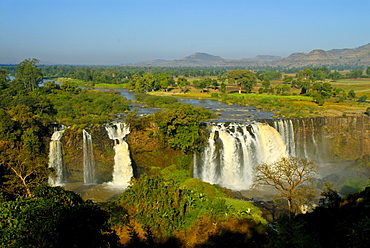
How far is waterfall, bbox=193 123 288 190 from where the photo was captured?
2203 cm

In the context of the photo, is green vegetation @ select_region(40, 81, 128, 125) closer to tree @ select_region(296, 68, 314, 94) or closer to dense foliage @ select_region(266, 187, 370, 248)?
dense foliage @ select_region(266, 187, 370, 248)

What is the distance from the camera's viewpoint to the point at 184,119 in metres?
21.3

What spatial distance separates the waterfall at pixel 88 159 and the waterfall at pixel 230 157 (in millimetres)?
7040

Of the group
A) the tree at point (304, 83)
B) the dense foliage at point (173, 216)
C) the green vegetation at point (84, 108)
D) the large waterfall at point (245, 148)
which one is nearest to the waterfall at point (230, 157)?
the large waterfall at point (245, 148)

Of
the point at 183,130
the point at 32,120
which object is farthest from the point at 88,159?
the point at 183,130

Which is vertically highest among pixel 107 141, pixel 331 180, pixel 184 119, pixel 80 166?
pixel 184 119

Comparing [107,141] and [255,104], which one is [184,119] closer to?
[107,141]

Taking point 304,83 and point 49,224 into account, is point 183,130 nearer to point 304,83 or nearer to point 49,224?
point 49,224

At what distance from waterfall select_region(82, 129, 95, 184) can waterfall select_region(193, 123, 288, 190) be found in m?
7.04

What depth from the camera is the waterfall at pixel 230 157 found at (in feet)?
72.3

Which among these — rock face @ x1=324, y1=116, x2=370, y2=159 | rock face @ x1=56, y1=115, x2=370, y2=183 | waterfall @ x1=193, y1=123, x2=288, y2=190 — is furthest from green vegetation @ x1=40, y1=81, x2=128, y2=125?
rock face @ x1=324, y1=116, x2=370, y2=159

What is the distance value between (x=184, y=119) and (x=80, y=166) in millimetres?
7742

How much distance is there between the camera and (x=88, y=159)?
21344 millimetres

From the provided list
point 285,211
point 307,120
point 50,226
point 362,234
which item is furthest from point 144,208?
point 307,120
